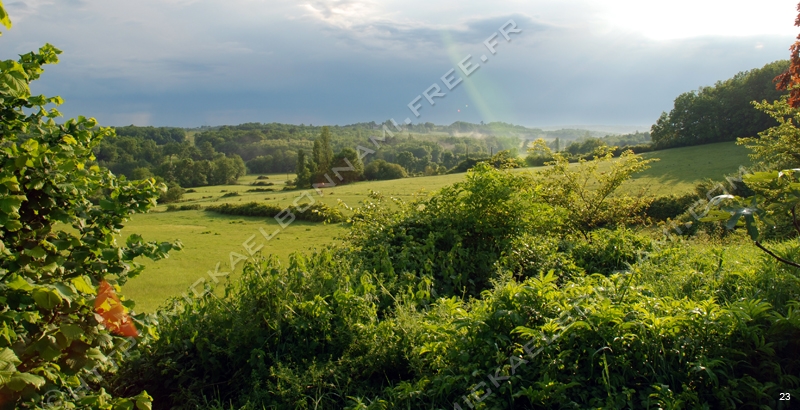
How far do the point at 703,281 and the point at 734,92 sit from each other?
46.9 metres

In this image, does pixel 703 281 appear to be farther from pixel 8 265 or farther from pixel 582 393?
pixel 8 265

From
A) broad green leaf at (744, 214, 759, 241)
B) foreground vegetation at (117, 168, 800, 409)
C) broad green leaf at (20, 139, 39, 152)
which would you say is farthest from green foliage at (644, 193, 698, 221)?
broad green leaf at (20, 139, 39, 152)

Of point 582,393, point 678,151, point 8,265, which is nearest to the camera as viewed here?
point 8,265

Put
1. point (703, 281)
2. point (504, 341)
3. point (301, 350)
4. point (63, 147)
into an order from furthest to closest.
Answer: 1. point (703, 281)
2. point (301, 350)
3. point (504, 341)
4. point (63, 147)

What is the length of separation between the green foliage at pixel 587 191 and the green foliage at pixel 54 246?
1020 centimetres

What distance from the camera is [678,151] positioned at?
39.3m

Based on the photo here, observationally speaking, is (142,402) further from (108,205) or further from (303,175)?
(303,175)

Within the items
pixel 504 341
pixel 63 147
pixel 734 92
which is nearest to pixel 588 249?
pixel 504 341

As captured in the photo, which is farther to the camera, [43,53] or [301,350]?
[301,350]

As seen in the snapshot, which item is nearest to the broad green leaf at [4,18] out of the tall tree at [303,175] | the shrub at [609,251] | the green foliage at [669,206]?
the shrub at [609,251]

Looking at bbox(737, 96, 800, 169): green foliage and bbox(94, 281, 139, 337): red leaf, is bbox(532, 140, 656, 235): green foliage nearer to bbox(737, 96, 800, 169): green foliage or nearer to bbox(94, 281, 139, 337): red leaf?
bbox(737, 96, 800, 169): green foliage

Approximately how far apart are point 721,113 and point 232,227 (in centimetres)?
4308

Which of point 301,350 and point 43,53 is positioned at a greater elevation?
point 43,53

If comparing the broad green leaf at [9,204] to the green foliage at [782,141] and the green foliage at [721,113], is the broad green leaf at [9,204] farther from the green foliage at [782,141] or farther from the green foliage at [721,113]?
the green foliage at [721,113]
